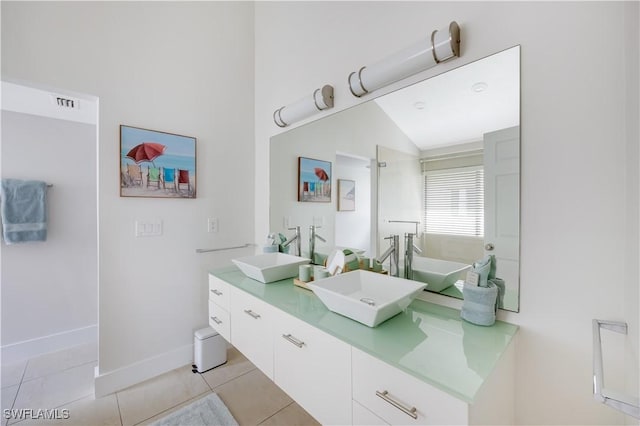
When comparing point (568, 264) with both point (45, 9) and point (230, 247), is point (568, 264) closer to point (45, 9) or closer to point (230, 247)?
point (230, 247)

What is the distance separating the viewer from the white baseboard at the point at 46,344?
2162mm

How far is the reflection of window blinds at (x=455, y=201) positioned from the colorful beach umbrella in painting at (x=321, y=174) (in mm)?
739

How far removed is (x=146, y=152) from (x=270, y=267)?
1294 mm

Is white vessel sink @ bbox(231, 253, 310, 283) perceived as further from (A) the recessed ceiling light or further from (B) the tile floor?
(A) the recessed ceiling light

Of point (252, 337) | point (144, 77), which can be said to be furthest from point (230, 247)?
point (144, 77)

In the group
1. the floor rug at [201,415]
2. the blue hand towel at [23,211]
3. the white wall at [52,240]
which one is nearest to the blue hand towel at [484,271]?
the floor rug at [201,415]

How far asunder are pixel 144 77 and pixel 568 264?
268 centimetres

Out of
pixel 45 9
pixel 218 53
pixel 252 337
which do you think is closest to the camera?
pixel 252 337

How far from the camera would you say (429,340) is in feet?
3.02

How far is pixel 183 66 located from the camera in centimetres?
212

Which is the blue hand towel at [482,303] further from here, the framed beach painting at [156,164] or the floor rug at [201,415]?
the framed beach painting at [156,164]

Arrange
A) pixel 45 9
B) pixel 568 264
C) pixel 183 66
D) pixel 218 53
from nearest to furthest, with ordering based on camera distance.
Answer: pixel 568 264, pixel 45 9, pixel 183 66, pixel 218 53

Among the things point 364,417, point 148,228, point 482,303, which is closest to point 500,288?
point 482,303

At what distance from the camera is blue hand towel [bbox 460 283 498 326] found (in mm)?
1013
